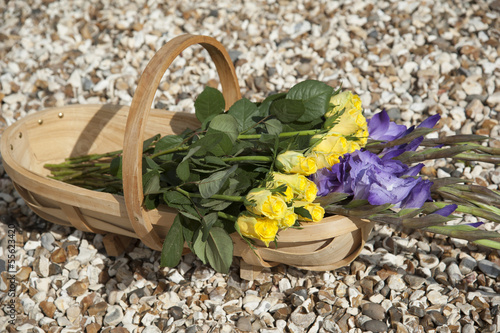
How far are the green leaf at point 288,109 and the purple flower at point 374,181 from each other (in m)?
0.16

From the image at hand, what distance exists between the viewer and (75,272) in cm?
135

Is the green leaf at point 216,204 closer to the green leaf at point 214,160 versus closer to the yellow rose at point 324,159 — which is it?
the green leaf at point 214,160

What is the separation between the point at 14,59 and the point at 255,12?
113 centimetres

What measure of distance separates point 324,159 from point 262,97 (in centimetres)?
98

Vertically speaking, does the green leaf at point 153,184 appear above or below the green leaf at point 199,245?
above

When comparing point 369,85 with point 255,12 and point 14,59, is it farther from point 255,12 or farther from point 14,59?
point 14,59

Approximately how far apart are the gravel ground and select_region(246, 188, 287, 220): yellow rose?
0.41 metres

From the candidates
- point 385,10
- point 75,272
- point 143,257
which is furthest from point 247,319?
point 385,10

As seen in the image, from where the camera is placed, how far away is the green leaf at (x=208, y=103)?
1233mm

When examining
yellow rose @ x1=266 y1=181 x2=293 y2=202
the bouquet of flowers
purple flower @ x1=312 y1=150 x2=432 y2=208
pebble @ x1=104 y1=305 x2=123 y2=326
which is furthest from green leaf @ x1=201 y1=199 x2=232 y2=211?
pebble @ x1=104 y1=305 x2=123 y2=326

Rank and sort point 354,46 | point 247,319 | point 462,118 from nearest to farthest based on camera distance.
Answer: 1. point 247,319
2. point 462,118
3. point 354,46

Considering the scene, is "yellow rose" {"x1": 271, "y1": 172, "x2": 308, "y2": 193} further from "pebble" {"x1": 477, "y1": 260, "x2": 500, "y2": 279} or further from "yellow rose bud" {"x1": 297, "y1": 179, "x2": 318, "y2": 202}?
"pebble" {"x1": 477, "y1": 260, "x2": 500, "y2": 279}

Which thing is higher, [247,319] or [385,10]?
[385,10]

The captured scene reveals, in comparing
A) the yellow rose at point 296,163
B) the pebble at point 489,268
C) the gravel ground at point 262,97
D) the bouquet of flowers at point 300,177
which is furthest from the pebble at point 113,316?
the pebble at point 489,268
